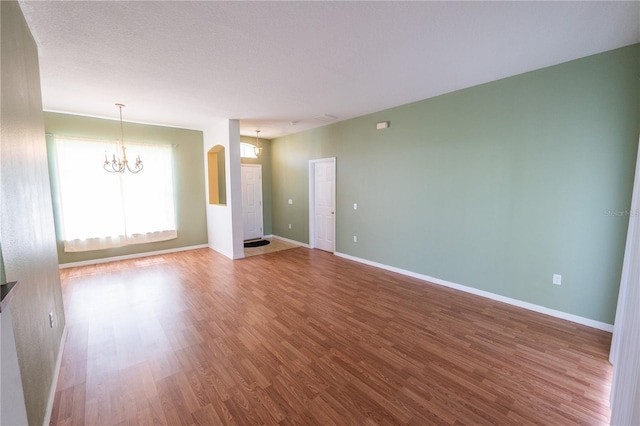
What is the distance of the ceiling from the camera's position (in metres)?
1.93

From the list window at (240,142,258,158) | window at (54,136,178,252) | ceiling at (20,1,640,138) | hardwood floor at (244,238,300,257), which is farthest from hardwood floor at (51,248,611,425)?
window at (240,142,258,158)

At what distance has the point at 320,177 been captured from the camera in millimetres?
6047

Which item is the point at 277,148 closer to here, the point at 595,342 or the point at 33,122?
the point at 33,122

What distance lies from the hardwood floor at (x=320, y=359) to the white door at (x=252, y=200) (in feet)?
11.1

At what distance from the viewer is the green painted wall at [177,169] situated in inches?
185

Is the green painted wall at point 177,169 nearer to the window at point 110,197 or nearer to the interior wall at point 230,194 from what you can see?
the window at point 110,197

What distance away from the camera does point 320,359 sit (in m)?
2.28

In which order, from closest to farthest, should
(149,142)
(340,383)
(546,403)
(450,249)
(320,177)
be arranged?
1. (546,403)
2. (340,383)
3. (450,249)
4. (149,142)
5. (320,177)

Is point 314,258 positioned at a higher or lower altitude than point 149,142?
lower

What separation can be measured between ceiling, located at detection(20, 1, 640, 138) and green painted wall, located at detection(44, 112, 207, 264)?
119 cm

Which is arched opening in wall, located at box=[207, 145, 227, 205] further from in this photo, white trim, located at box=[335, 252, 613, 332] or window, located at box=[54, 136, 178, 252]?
white trim, located at box=[335, 252, 613, 332]

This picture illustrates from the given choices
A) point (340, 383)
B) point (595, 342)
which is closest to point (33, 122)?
point (340, 383)

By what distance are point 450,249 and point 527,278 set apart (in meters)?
0.95

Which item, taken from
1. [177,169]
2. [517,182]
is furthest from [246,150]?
[517,182]
